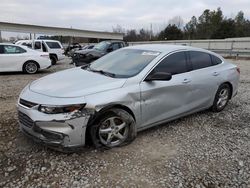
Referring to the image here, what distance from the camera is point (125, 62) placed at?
179 inches

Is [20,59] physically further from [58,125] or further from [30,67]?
[58,125]

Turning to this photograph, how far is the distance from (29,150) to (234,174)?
111 inches

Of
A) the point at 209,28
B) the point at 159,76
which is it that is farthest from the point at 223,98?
the point at 209,28

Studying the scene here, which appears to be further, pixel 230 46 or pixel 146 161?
pixel 230 46

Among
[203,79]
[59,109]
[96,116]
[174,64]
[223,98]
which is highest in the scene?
[174,64]

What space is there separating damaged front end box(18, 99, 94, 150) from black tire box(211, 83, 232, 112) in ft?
10.5

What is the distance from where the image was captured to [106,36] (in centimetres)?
5928

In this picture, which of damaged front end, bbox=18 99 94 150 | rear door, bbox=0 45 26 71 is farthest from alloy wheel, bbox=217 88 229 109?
rear door, bbox=0 45 26 71

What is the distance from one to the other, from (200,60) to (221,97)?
1.08m

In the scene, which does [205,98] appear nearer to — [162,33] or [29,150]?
[29,150]

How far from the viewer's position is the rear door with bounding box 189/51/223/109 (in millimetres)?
4848

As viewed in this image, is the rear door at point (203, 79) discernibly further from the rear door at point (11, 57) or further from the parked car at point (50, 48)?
the parked car at point (50, 48)

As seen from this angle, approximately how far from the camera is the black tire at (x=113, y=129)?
3.58 meters

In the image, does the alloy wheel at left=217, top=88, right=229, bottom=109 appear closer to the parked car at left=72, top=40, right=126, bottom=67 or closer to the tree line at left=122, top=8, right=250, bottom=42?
the parked car at left=72, top=40, right=126, bottom=67
